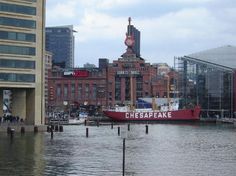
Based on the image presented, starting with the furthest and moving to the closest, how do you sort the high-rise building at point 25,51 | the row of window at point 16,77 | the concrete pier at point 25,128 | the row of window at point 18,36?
1. the row of window at point 16,77
2. the high-rise building at point 25,51
3. the row of window at point 18,36
4. the concrete pier at point 25,128

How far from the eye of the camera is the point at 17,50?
389 feet

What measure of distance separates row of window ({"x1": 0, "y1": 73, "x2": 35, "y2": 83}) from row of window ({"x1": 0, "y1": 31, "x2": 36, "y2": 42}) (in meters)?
7.16

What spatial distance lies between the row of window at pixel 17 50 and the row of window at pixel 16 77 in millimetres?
4417

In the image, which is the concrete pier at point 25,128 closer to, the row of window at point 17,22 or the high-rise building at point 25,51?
the high-rise building at point 25,51

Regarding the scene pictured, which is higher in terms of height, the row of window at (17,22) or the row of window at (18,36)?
the row of window at (17,22)

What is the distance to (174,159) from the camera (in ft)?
187

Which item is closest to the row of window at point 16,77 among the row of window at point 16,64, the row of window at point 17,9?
the row of window at point 16,64

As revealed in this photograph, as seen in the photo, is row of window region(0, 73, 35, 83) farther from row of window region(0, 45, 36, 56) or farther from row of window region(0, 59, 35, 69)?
row of window region(0, 45, 36, 56)

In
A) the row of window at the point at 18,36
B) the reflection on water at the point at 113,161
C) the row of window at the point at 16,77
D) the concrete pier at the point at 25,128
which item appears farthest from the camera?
the row of window at the point at 16,77

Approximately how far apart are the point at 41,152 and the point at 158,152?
12.8m

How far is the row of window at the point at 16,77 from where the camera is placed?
117375 mm

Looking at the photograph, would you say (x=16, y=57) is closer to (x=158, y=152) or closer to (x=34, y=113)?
(x=34, y=113)

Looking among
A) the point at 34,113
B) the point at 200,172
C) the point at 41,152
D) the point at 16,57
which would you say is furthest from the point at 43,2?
the point at 200,172

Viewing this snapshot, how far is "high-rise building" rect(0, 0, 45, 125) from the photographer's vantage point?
117 metres
